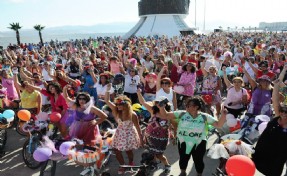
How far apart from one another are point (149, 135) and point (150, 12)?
55.6 metres

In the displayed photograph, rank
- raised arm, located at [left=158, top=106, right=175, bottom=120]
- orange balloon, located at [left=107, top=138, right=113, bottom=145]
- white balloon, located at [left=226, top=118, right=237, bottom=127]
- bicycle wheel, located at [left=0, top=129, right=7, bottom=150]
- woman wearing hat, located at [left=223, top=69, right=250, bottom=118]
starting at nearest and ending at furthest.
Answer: raised arm, located at [left=158, top=106, right=175, bottom=120] < orange balloon, located at [left=107, top=138, right=113, bottom=145] < white balloon, located at [left=226, top=118, right=237, bottom=127] < woman wearing hat, located at [left=223, top=69, right=250, bottom=118] < bicycle wheel, located at [left=0, top=129, right=7, bottom=150]

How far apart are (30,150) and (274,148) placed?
439 cm

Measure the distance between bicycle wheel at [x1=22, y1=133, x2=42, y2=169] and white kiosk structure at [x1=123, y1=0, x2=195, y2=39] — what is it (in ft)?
165

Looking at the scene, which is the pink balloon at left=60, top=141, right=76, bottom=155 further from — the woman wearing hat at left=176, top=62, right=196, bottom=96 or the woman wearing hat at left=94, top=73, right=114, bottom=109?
the woman wearing hat at left=176, top=62, right=196, bottom=96

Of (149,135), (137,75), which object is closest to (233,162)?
(149,135)

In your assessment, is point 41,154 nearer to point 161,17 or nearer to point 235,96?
point 235,96

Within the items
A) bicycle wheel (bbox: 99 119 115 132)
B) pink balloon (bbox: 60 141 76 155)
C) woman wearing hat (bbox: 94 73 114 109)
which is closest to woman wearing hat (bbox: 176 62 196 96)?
woman wearing hat (bbox: 94 73 114 109)

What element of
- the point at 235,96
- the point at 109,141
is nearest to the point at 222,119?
the point at 109,141

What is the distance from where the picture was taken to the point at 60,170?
6.00 metres

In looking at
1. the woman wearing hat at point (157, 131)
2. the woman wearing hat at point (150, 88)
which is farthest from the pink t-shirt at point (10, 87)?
the woman wearing hat at point (157, 131)

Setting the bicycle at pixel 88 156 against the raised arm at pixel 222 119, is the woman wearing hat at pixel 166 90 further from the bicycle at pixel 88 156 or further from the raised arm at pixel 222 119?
the bicycle at pixel 88 156

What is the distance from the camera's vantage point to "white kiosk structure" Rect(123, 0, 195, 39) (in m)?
55.7

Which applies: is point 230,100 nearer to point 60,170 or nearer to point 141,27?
point 60,170

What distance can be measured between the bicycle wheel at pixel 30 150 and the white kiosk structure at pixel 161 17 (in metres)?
50.2
